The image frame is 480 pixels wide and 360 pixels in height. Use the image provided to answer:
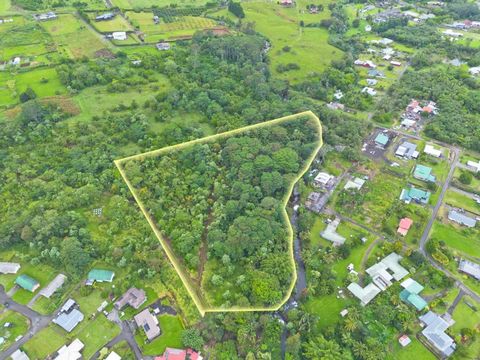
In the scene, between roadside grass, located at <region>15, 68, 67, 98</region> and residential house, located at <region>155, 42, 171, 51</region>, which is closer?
roadside grass, located at <region>15, 68, 67, 98</region>

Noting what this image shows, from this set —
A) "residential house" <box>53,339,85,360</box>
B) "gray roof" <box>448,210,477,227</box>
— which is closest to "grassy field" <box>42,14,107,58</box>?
"residential house" <box>53,339,85,360</box>

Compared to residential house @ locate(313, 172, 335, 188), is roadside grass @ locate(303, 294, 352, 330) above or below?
below

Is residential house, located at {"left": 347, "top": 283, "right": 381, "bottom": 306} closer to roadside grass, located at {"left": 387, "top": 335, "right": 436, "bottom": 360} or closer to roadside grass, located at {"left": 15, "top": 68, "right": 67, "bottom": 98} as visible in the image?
roadside grass, located at {"left": 387, "top": 335, "right": 436, "bottom": 360}

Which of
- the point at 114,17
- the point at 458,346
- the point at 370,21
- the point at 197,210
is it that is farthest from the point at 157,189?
the point at 370,21

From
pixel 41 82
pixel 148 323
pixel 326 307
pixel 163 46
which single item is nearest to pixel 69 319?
pixel 148 323

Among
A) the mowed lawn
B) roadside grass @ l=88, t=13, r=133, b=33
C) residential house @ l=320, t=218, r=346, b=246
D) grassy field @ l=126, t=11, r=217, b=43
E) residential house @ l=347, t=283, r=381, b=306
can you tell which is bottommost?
residential house @ l=347, t=283, r=381, b=306

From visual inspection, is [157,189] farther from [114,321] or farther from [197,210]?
[114,321]

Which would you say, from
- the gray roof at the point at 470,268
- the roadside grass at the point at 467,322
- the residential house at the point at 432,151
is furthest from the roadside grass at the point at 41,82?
the roadside grass at the point at 467,322
